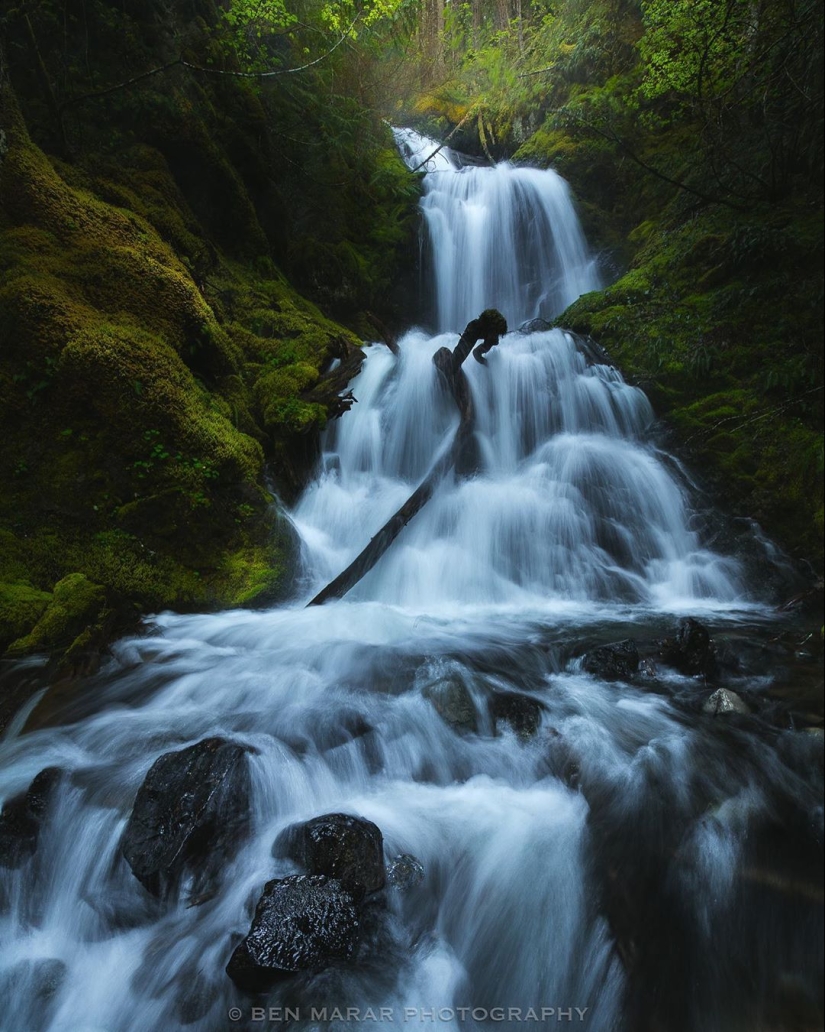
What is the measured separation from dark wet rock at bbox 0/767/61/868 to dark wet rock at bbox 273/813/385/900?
1.28 metres

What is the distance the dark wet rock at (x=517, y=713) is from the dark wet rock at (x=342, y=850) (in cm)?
118

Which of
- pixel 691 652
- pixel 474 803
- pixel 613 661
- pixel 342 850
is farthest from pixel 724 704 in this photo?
pixel 342 850

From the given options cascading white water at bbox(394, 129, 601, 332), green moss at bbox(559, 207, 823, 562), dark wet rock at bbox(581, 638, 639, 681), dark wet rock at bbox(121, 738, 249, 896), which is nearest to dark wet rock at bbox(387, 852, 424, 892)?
dark wet rock at bbox(121, 738, 249, 896)

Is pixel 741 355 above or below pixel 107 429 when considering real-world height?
above

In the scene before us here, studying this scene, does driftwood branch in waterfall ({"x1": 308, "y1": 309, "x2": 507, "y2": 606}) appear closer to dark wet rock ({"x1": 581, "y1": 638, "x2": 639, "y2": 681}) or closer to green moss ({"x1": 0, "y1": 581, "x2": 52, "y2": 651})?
green moss ({"x1": 0, "y1": 581, "x2": 52, "y2": 651})

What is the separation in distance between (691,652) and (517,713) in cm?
151

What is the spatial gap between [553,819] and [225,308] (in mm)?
7935

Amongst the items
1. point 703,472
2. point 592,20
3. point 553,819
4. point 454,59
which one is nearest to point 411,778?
point 553,819

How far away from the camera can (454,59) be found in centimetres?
1947

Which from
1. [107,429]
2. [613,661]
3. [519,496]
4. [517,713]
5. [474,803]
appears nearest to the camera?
[474,803]

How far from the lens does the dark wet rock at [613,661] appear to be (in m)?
4.02

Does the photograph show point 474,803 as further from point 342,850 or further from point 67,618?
point 67,618

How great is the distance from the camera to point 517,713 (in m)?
3.49

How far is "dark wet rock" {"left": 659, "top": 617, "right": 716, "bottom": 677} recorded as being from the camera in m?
3.87
